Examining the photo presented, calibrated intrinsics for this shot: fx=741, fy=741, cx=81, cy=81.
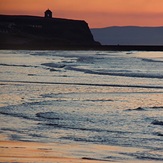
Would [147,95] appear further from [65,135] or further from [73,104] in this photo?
[65,135]

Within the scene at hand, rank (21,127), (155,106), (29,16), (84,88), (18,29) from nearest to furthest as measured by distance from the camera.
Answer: (21,127)
(155,106)
(84,88)
(18,29)
(29,16)

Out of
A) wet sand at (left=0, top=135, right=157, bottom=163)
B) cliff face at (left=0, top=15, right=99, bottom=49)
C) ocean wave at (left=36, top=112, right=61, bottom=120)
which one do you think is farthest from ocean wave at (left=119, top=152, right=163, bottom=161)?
cliff face at (left=0, top=15, right=99, bottom=49)

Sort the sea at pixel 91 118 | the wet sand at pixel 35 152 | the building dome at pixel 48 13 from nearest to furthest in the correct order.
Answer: the wet sand at pixel 35 152 < the sea at pixel 91 118 < the building dome at pixel 48 13

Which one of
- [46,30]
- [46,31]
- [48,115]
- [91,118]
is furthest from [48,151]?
[46,31]

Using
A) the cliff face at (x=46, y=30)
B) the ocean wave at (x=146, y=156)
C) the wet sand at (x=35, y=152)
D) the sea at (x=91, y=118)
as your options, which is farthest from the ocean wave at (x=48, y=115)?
the cliff face at (x=46, y=30)

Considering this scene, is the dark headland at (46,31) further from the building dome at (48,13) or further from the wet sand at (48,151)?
the wet sand at (48,151)

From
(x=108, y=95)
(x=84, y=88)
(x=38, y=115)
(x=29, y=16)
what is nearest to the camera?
(x=38, y=115)

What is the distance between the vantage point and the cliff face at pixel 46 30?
580ft

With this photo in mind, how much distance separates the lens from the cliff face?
6959 inches

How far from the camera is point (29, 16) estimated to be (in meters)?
199

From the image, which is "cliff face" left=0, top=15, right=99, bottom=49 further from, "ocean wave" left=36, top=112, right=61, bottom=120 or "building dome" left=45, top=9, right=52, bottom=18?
"ocean wave" left=36, top=112, right=61, bottom=120

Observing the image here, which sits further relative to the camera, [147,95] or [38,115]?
[147,95]

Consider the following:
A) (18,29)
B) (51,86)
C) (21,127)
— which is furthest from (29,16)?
(21,127)

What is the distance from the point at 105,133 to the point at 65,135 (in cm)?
87
